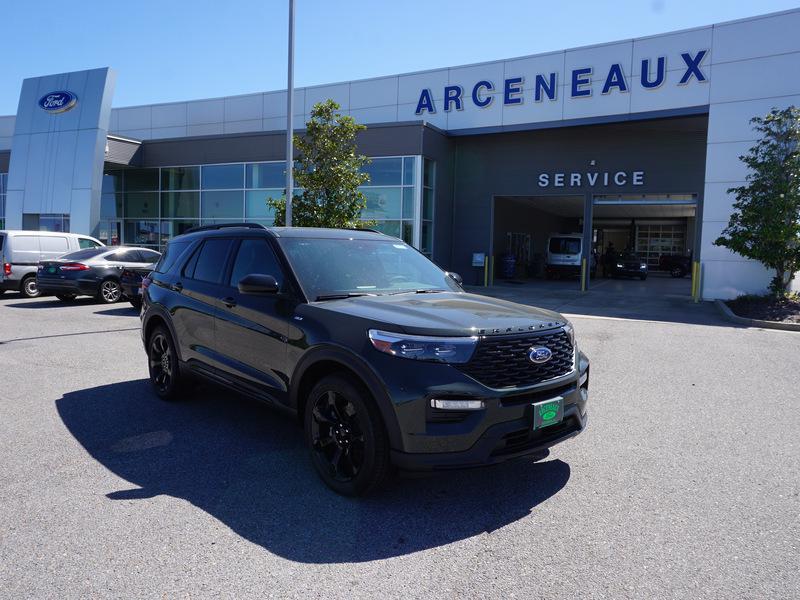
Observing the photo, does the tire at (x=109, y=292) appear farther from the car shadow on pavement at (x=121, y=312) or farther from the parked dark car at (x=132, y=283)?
the parked dark car at (x=132, y=283)

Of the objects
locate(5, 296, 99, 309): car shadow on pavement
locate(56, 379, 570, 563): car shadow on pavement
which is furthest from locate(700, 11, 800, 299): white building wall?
locate(5, 296, 99, 309): car shadow on pavement

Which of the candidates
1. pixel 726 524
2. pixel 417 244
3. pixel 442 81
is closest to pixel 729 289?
pixel 417 244

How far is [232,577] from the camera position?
9.76 feet

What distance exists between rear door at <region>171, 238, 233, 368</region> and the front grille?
2530mm

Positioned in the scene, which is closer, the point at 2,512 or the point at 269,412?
the point at 2,512

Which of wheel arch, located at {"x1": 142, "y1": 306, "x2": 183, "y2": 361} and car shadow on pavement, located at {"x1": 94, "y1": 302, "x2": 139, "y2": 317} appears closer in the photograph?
wheel arch, located at {"x1": 142, "y1": 306, "x2": 183, "y2": 361}

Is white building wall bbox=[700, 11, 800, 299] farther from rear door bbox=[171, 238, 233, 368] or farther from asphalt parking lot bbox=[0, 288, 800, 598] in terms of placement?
rear door bbox=[171, 238, 233, 368]

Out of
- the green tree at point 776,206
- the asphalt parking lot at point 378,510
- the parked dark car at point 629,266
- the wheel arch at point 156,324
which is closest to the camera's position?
the asphalt parking lot at point 378,510

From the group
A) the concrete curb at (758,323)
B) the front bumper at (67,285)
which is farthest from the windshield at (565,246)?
the front bumper at (67,285)

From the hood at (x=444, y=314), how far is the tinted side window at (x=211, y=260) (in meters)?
1.63

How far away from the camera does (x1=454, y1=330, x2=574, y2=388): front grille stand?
11.9ft

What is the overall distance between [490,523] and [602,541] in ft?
2.10

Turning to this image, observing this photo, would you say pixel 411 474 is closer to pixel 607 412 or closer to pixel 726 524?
pixel 726 524

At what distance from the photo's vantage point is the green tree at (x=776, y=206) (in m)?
15.2
